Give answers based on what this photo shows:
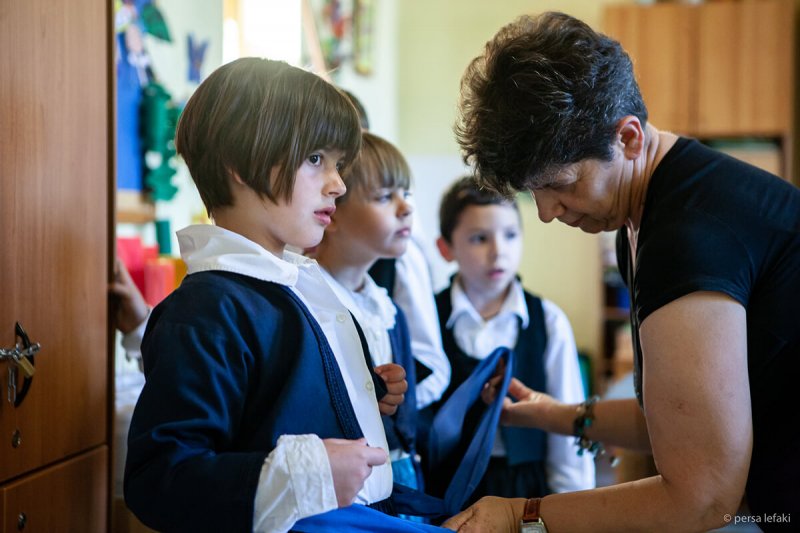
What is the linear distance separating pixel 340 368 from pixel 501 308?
1154 mm

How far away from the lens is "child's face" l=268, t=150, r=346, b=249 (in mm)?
1282

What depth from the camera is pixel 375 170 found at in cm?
186

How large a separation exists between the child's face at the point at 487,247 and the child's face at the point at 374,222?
549 mm

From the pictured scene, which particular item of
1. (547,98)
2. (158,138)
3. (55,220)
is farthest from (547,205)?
(158,138)

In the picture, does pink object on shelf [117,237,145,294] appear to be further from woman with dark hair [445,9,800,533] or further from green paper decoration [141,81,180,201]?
woman with dark hair [445,9,800,533]

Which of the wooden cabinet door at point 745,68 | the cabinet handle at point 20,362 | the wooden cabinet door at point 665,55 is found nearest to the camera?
the cabinet handle at point 20,362

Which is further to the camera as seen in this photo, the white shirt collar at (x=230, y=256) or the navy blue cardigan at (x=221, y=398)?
the white shirt collar at (x=230, y=256)

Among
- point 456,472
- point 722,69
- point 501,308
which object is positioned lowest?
point 456,472

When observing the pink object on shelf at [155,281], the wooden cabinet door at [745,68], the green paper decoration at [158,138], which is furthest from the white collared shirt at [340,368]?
the wooden cabinet door at [745,68]

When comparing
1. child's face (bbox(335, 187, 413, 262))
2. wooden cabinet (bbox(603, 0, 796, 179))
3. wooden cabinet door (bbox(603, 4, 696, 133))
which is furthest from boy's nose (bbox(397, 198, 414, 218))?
wooden cabinet door (bbox(603, 4, 696, 133))

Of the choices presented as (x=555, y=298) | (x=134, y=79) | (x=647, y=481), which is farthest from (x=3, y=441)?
(x=555, y=298)

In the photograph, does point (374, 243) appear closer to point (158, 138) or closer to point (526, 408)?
point (526, 408)

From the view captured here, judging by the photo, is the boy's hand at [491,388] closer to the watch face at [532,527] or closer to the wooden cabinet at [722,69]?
the watch face at [532,527]

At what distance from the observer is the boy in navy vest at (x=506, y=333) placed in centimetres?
220
